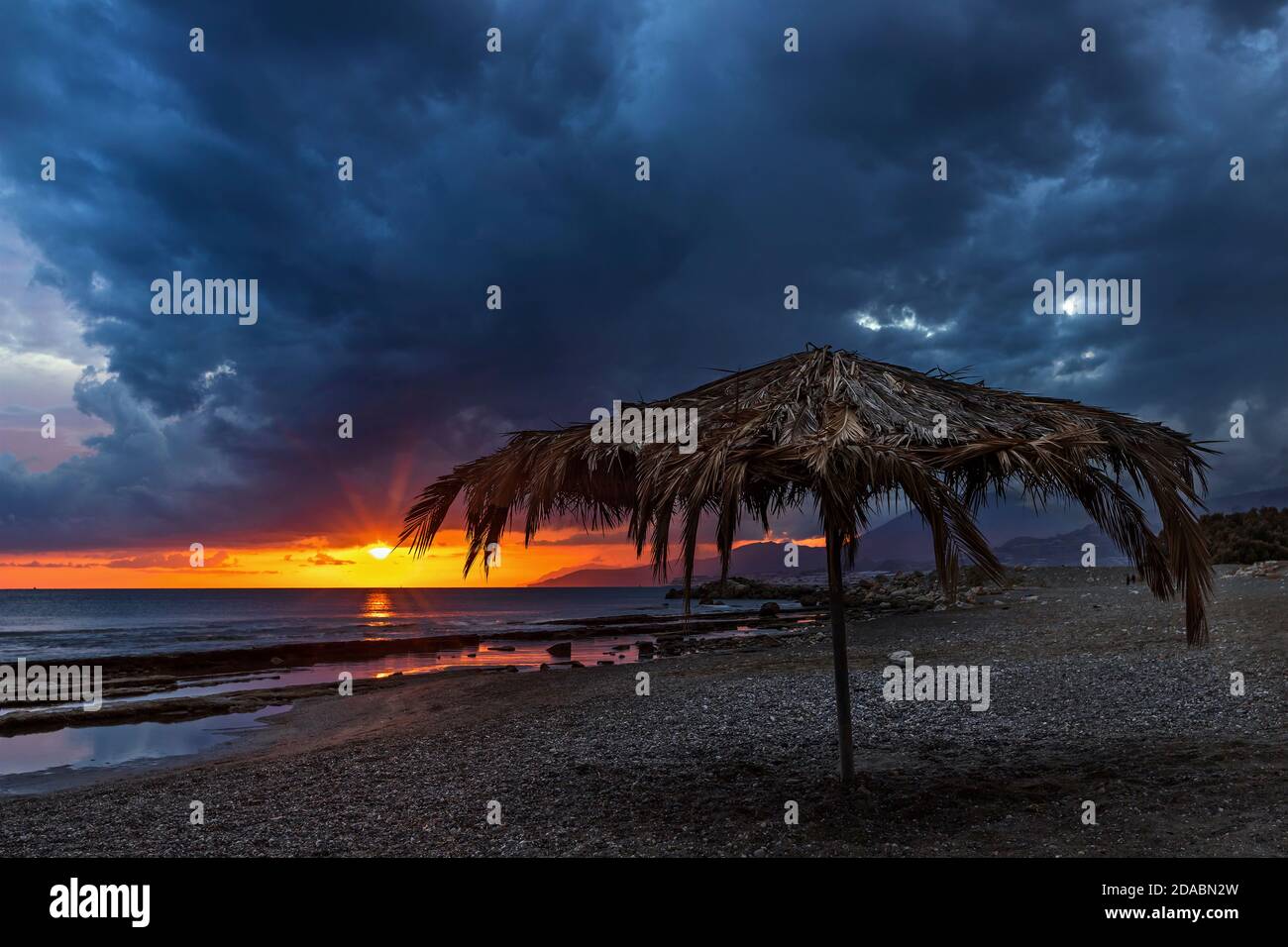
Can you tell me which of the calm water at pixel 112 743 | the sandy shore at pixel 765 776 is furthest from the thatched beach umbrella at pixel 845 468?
the calm water at pixel 112 743

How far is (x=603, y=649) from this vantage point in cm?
3162

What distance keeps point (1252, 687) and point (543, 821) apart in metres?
10.2

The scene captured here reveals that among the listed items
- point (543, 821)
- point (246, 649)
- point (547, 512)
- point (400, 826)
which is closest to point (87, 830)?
point (400, 826)

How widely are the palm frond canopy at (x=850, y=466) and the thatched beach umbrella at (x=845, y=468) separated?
0.02 m

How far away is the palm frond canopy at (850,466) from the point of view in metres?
5.75

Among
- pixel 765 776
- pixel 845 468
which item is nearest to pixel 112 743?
pixel 765 776

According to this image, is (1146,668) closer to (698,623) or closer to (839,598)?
(839,598)

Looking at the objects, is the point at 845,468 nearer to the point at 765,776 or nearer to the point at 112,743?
the point at 765,776

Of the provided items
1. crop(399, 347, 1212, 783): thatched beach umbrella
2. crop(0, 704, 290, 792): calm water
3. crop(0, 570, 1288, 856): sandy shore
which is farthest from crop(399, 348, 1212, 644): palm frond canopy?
crop(0, 704, 290, 792): calm water

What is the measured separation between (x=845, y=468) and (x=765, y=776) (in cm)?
400

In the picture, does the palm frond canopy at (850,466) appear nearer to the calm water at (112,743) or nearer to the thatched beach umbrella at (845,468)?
the thatched beach umbrella at (845,468)

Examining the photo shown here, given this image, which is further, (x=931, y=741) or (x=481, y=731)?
(x=481, y=731)

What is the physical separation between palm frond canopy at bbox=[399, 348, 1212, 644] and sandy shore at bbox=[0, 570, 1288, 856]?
2.03m
